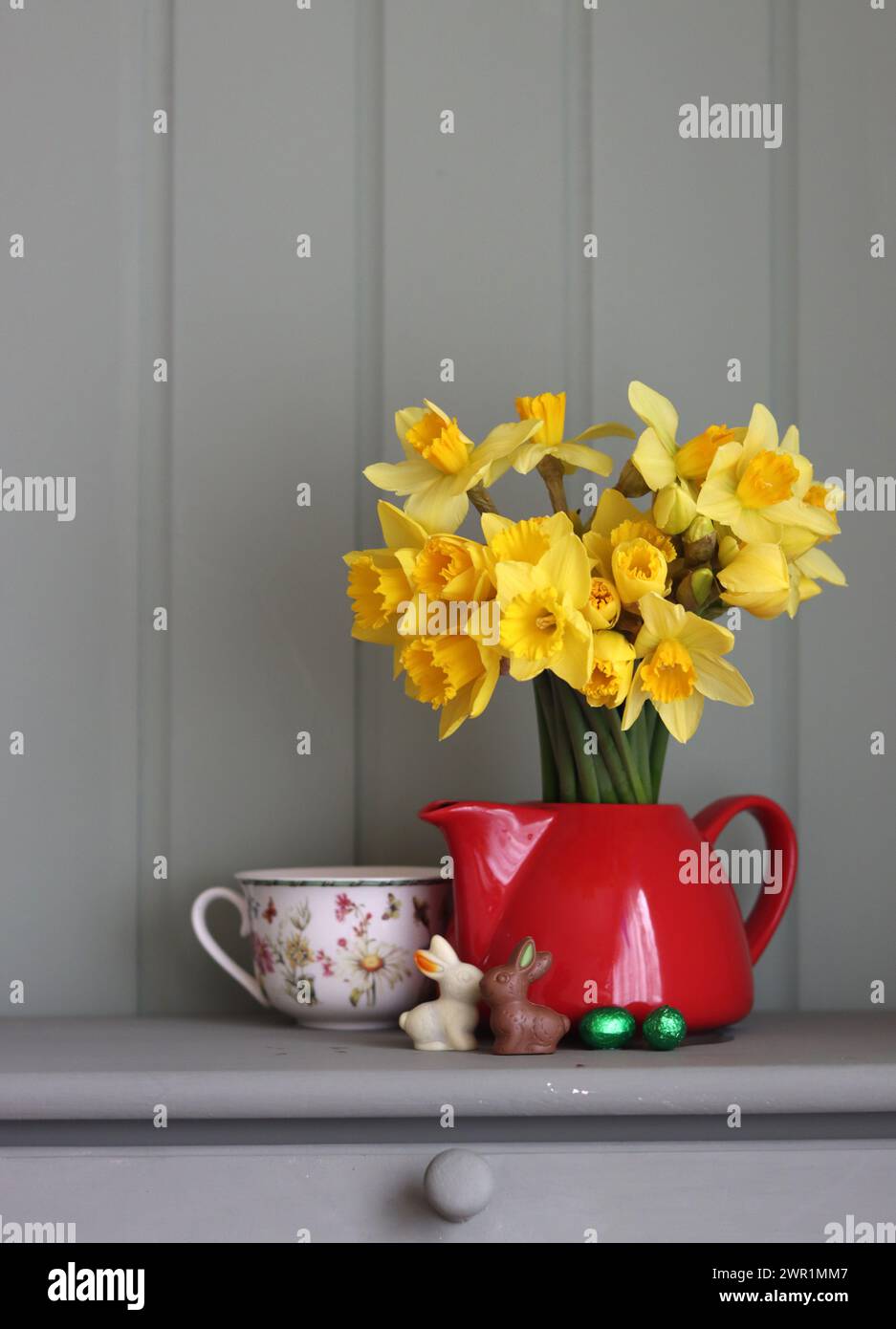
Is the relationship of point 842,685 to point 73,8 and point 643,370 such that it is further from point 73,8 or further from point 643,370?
point 73,8

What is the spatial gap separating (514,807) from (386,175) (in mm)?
612

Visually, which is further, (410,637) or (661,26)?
(661,26)

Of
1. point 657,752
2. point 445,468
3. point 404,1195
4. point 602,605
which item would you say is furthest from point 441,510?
point 404,1195

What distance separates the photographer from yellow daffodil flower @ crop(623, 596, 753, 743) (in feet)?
2.95

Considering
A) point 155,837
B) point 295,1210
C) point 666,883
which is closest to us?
point 295,1210

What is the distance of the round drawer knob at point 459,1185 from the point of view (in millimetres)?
785

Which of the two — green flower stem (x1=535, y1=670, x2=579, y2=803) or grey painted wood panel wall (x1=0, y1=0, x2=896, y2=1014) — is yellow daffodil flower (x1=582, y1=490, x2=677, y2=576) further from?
grey painted wood panel wall (x1=0, y1=0, x2=896, y2=1014)

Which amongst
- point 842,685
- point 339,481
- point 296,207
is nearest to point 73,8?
point 296,207

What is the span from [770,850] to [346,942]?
35 centimetres

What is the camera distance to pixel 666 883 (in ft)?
3.11

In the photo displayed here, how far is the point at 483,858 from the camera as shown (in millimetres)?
959

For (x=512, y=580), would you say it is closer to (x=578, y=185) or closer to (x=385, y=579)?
(x=385, y=579)

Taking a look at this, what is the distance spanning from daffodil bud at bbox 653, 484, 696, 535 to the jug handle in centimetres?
24

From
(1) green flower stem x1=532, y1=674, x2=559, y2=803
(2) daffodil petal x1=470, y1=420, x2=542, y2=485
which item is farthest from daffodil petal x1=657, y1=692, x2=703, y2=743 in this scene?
(2) daffodil petal x1=470, y1=420, x2=542, y2=485
